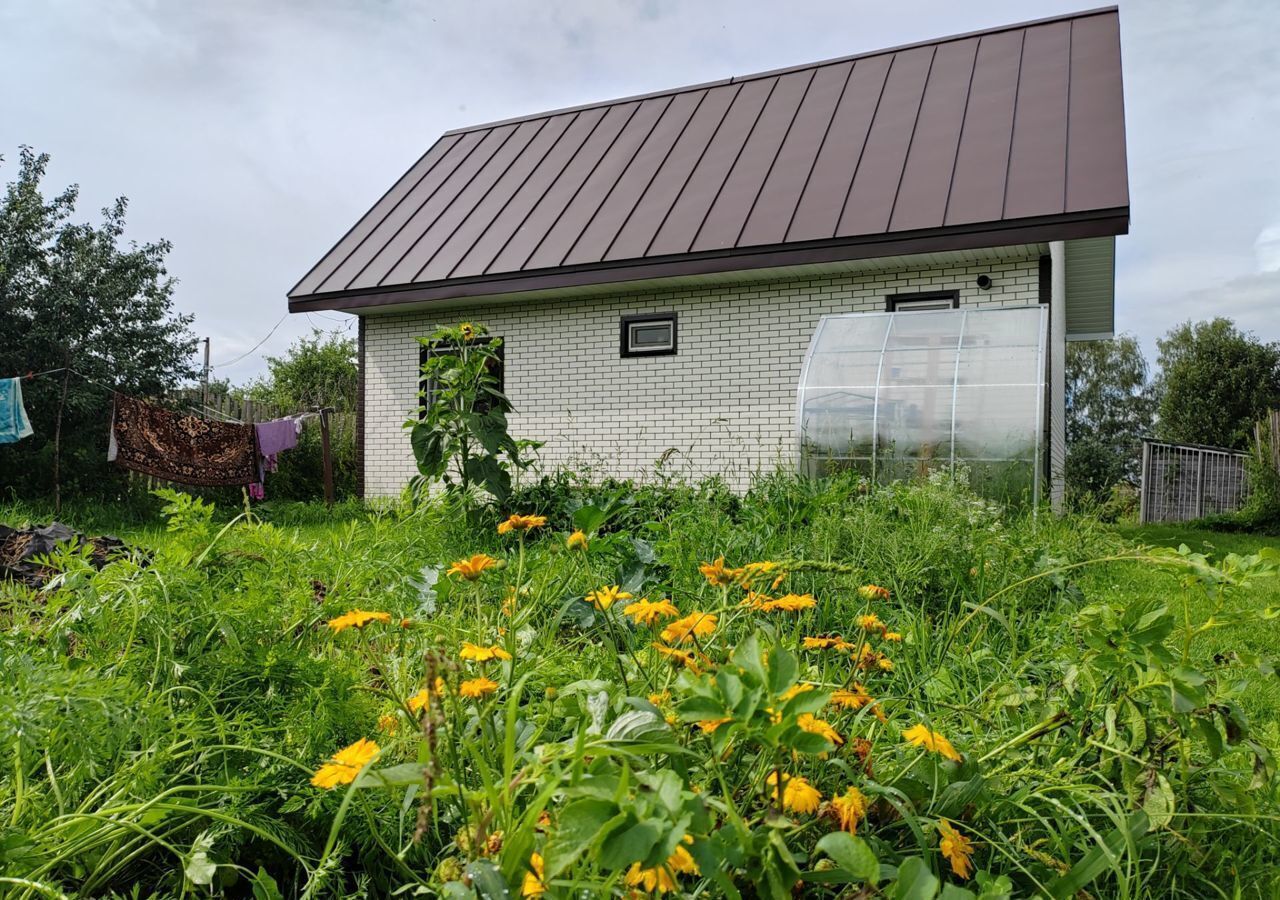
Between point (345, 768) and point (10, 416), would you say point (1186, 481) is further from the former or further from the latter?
point (10, 416)

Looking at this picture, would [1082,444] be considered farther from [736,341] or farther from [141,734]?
[141,734]

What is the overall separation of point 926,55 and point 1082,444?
26.8 m

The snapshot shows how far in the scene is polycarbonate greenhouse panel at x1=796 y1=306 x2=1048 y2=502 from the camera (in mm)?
5766

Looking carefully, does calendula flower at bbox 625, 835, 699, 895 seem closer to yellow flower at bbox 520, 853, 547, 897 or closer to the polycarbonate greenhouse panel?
yellow flower at bbox 520, 853, 547, 897

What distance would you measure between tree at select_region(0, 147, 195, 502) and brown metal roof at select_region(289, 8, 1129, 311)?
2231 millimetres

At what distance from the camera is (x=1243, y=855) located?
4.05 ft

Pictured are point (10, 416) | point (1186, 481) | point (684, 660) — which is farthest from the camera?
point (1186, 481)

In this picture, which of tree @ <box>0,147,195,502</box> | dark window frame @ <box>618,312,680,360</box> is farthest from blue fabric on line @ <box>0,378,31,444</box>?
dark window frame @ <box>618,312,680,360</box>

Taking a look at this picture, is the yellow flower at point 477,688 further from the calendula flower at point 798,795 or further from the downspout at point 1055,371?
the downspout at point 1055,371

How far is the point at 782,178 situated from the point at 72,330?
29.5 ft

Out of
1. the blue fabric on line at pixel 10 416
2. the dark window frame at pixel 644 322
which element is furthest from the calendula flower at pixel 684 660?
the blue fabric on line at pixel 10 416

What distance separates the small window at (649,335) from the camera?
907cm

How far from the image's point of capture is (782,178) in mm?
8930

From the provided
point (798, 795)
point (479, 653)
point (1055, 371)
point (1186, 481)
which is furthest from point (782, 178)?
point (1186, 481)
